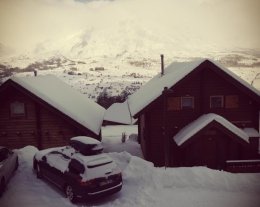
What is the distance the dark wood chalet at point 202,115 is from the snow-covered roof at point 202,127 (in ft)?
0.29

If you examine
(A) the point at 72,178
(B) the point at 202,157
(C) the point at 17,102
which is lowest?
(B) the point at 202,157

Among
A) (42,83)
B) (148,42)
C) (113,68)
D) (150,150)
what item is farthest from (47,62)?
(150,150)

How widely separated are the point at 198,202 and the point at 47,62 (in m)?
82.4

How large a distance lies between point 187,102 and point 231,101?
2.85 meters

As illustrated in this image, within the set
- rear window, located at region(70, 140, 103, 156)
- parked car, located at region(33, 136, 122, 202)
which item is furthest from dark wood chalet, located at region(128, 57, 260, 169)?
parked car, located at region(33, 136, 122, 202)

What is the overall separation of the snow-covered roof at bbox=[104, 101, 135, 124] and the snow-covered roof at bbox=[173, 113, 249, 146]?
18.1 ft

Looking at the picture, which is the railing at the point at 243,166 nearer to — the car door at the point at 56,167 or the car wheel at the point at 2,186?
the car door at the point at 56,167

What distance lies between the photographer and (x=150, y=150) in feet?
66.5

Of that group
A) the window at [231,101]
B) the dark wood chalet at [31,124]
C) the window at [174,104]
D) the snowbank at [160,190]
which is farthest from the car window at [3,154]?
the window at [231,101]

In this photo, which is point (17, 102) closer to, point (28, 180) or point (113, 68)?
point (28, 180)

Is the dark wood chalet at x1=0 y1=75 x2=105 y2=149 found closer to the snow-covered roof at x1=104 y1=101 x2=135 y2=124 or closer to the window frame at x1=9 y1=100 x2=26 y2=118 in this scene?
the window frame at x1=9 y1=100 x2=26 y2=118

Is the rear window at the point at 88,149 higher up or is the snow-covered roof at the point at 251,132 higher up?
the rear window at the point at 88,149

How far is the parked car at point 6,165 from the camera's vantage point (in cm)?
1320

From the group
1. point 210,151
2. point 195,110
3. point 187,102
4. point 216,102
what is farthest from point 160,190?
point 216,102
